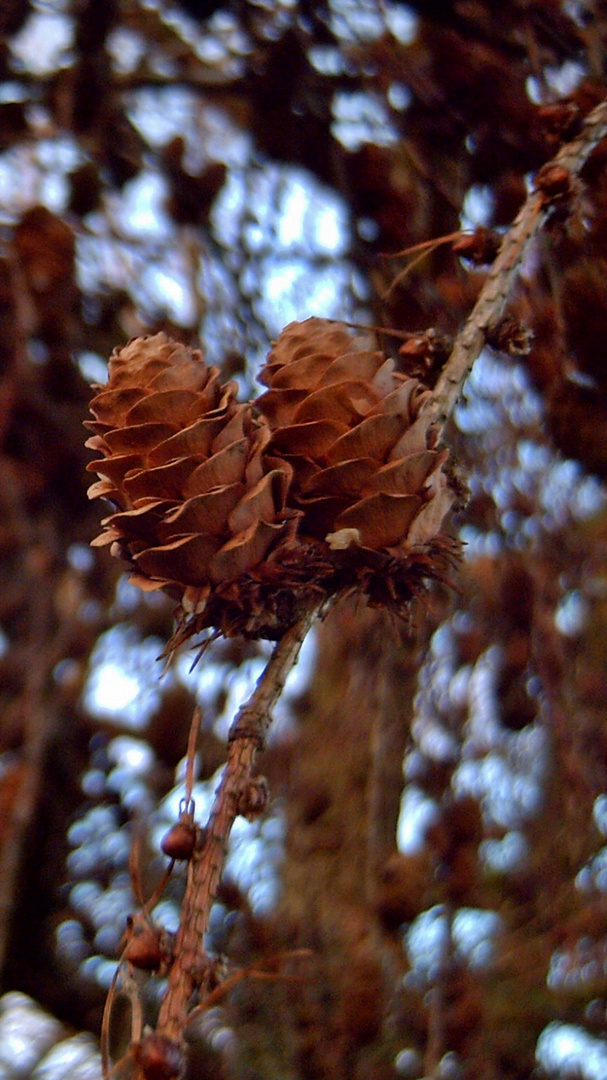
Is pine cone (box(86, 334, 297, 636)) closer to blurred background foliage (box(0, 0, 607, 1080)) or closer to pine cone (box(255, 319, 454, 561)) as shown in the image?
pine cone (box(255, 319, 454, 561))

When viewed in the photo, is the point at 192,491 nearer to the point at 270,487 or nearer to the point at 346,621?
the point at 270,487

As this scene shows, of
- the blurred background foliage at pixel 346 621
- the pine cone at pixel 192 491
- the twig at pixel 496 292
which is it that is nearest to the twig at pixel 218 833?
the pine cone at pixel 192 491

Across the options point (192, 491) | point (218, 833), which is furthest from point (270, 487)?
point (218, 833)

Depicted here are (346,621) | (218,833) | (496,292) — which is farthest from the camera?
(346,621)

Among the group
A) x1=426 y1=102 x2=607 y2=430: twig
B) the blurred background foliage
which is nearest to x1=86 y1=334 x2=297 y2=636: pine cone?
x1=426 y1=102 x2=607 y2=430: twig

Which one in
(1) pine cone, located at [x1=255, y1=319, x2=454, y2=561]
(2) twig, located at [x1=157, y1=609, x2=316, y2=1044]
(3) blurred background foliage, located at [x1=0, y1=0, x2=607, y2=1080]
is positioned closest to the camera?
(2) twig, located at [x1=157, y1=609, x2=316, y2=1044]

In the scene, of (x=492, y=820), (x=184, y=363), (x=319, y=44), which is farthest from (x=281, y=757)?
(x=184, y=363)

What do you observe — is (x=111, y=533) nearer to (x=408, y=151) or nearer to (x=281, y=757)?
(x=408, y=151)

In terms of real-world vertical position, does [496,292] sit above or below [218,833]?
above
